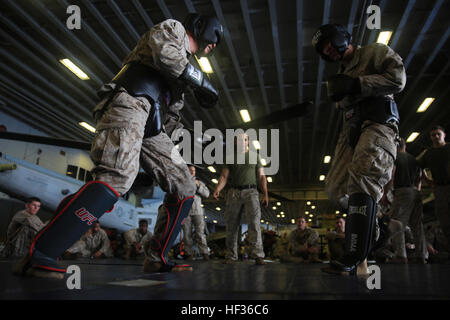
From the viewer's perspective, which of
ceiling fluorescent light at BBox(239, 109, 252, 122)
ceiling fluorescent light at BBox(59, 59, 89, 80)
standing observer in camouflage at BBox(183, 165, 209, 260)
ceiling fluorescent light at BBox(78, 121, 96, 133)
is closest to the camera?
standing observer in camouflage at BBox(183, 165, 209, 260)

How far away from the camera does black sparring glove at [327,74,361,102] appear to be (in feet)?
Result: 5.71

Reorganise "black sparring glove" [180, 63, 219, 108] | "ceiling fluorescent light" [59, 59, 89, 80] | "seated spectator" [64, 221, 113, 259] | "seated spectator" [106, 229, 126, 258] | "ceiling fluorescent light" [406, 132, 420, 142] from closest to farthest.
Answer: "black sparring glove" [180, 63, 219, 108]
"seated spectator" [64, 221, 113, 259]
"ceiling fluorescent light" [59, 59, 89, 80]
"seated spectator" [106, 229, 126, 258]
"ceiling fluorescent light" [406, 132, 420, 142]

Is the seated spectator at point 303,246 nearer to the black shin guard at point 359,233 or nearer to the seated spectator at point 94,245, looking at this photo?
the seated spectator at point 94,245

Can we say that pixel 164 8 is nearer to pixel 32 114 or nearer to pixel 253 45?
pixel 253 45

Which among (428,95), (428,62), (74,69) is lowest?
(428,95)

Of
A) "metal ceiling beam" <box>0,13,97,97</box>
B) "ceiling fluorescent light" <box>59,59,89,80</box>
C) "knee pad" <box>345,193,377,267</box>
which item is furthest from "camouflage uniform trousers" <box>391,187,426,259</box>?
"metal ceiling beam" <box>0,13,97,97</box>

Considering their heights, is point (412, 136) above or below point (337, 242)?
above

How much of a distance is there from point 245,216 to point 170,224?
2.19m

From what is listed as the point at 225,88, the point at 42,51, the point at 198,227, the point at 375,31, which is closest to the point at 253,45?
the point at 225,88

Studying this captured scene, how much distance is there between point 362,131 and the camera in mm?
1809

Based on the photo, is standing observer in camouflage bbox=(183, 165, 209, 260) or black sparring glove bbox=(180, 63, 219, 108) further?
standing observer in camouflage bbox=(183, 165, 209, 260)

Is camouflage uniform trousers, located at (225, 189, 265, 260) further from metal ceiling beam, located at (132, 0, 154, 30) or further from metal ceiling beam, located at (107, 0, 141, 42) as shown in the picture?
metal ceiling beam, located at (107, 0, 141, 42)

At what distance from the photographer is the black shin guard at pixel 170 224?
1.86m

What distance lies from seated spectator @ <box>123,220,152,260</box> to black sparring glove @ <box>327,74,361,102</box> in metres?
6.34
